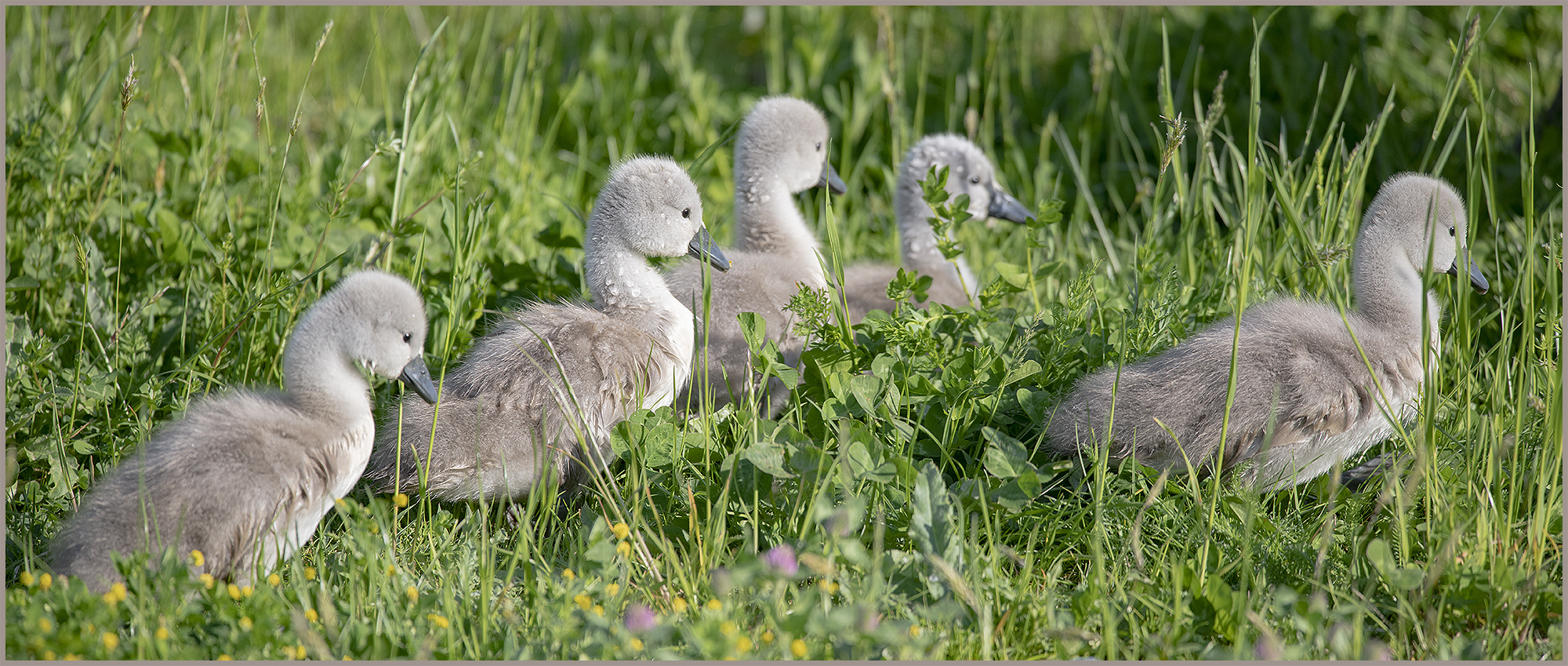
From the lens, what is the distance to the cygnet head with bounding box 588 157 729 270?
11.3 feet

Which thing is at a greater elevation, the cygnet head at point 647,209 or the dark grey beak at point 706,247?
the cygnet head at point 647,209

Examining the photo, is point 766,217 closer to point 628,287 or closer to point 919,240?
point 919,240

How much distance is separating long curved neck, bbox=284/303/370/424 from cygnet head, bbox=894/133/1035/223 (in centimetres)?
235

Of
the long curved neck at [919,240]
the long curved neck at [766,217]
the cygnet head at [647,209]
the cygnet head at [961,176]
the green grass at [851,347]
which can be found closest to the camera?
the green grass at [851,347]

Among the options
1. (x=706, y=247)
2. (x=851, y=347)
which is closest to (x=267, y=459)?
(x=706, y=247)

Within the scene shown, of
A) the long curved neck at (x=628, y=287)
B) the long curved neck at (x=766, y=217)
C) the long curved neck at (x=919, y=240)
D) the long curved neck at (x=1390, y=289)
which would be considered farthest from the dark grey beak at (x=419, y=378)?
the long curved neck at (x=1390, y=289)

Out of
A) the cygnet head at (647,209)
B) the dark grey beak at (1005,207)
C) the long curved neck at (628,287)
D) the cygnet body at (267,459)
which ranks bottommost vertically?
the cygnet body at (267,459)

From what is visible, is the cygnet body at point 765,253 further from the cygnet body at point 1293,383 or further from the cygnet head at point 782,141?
the cygnet body at point 1293,383

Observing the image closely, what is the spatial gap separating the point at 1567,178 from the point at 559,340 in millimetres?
3065

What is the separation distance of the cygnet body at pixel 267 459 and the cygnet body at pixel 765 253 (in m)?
0.95

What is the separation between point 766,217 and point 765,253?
0.57 ft

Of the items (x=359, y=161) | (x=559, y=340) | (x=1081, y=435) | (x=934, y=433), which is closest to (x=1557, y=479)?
(x=1081, y=435)

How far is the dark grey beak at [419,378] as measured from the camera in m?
3.03

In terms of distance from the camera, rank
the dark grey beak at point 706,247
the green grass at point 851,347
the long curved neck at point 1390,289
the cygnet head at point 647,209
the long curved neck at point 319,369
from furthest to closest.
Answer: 1. the dark grey beak at point 706,247
2. the cygnet head at point 647,209
3. the long curved neck at point 1390,289
4. the long curved neck at point 319,369
5. the green grass at point 851,347
